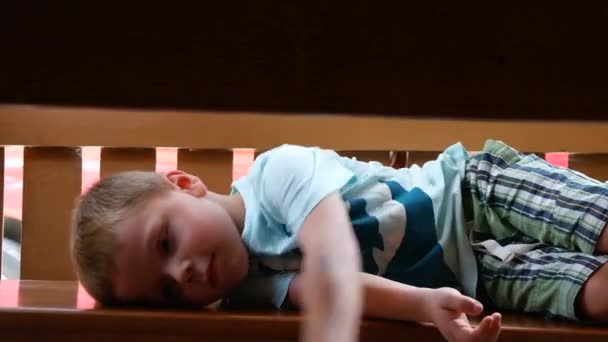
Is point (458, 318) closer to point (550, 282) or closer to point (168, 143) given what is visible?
point (550, 282)

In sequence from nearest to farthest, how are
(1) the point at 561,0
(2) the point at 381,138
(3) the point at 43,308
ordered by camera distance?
(1) the point at 561,0
(3) the point at 43,308
(2) the point at 381,138

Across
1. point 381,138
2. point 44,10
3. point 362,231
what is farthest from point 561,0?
point 381,138

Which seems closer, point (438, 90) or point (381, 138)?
point (438, 90)

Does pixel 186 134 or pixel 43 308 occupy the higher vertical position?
pixel 186 134

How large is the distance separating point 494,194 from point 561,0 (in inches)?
25.8

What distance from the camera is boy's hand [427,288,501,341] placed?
696 mm

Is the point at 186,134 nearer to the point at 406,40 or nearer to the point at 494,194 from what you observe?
the point at 494,194

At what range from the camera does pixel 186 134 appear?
1342 mm

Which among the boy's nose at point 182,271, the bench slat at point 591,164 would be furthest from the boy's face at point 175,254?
the bench slat at point 591,164

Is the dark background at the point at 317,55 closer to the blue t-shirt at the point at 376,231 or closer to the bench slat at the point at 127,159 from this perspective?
the blue t-shirt at the point at 376,231

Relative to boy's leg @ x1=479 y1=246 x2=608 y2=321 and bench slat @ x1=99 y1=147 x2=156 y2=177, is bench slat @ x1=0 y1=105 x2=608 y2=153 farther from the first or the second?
boy's leg @ x1=479 y1=246 x2=608 y2=321

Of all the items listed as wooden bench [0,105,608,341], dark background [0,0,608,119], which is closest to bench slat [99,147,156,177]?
wooden bench [0,105,608,341]

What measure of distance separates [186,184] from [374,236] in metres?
0.23

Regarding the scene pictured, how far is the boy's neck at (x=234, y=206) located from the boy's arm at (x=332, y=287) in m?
0.35
